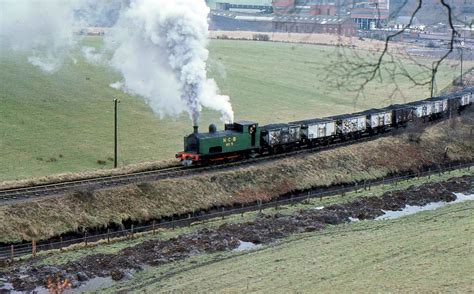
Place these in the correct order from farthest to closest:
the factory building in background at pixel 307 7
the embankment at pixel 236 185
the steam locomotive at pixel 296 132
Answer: the steam locomotive at pixel 296 132 < the embankment at pixel 236 185 < the factory building in background at pixel 307 7

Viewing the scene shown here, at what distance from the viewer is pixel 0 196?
24.8 metres

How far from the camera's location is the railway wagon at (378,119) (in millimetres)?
41688

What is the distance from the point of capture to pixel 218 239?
2311 centimetres

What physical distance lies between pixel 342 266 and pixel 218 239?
656cm

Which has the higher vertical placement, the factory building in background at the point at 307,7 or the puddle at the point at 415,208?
the factory building in background at the point at 307,7

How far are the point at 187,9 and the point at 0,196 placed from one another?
15171 mm

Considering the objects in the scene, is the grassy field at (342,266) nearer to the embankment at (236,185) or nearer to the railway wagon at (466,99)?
the embankment at (236,185)

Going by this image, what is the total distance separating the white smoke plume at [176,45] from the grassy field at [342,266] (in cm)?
1403

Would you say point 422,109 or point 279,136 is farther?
point 422,109

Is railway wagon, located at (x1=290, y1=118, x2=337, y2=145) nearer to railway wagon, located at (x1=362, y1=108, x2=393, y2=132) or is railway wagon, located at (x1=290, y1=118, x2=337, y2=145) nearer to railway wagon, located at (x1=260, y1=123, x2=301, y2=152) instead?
railway wagon, located at (x1=260, y1=123, x2=301, y2=152)

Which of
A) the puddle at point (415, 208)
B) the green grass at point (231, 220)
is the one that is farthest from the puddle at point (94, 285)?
the puddle at point (415, 208)

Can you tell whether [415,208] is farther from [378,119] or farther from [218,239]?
[378,119]

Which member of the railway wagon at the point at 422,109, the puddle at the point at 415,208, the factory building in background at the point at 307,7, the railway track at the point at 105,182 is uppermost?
the factory building in background at the point at 307,7

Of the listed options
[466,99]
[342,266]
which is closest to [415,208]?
[342,266]
